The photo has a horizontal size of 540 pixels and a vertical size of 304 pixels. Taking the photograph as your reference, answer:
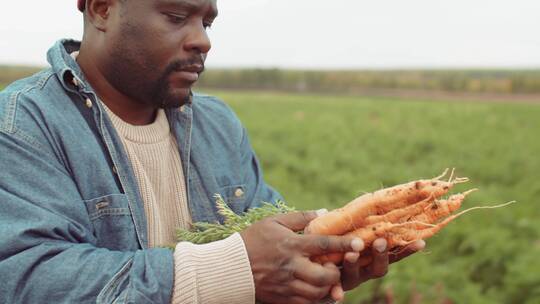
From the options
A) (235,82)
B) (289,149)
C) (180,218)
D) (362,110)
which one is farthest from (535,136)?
(235,82)

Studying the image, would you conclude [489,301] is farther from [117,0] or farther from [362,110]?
[362,110]

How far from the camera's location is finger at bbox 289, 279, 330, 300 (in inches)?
63.3

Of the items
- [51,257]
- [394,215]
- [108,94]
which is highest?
[108,94]

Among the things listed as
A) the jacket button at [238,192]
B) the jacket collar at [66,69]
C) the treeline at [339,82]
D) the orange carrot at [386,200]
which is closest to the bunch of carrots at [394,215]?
the orange carrot at [386,200]

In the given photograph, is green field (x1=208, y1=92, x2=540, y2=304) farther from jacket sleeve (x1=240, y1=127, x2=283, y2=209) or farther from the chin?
the chin

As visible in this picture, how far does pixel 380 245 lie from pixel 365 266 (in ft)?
0.37

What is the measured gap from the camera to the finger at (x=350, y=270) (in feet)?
5.49

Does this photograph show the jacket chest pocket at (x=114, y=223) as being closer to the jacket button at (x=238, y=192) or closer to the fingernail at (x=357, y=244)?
the jacket button at (x=238, y=192)

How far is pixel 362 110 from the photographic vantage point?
24.1m

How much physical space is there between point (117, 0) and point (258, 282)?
936mm

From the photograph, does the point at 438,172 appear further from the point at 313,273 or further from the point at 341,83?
the point at 341,83

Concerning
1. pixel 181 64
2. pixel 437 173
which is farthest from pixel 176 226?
pixel 437 173

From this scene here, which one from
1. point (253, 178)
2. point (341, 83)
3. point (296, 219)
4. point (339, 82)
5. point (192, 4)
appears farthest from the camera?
point (339, 82)

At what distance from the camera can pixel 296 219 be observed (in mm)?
1734
